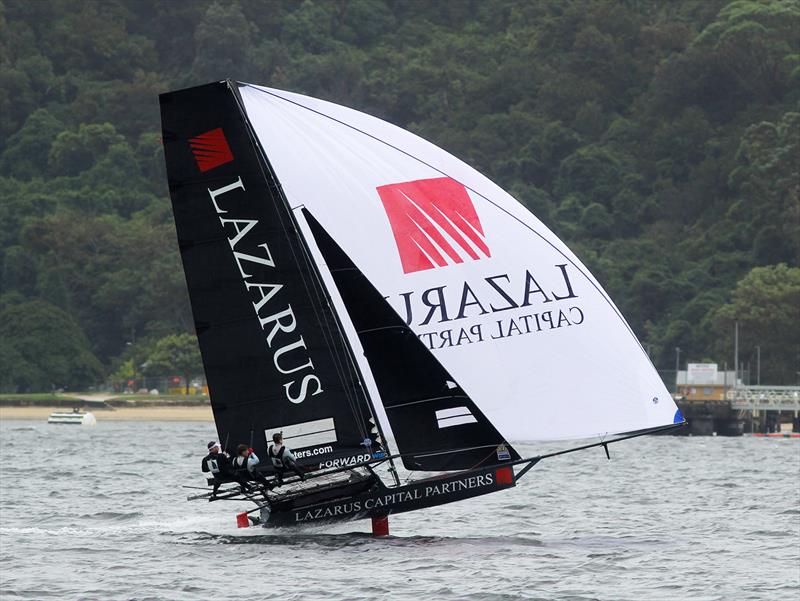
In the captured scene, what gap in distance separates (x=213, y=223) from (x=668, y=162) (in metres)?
104

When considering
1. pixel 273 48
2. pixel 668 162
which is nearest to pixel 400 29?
pixel 273 48

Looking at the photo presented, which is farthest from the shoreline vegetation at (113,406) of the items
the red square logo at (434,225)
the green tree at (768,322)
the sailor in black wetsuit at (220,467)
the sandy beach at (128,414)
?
the red square logo at (434,225)

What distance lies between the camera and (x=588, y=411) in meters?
21.9

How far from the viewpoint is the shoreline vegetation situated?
9100 cm

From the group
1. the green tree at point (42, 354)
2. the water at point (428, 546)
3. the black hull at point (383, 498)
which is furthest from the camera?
the green tree at point (42, 354)

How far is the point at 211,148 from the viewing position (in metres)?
22.1

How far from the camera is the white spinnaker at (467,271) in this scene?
22.1 meters

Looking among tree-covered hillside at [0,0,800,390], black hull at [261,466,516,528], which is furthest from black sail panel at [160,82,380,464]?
tree-covered hillside at [0,0,800,390]

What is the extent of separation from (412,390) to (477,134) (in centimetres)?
10674

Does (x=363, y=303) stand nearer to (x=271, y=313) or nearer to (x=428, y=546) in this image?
(x=271, y=313)

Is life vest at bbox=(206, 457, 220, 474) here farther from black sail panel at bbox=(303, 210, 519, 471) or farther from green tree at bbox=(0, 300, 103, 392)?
green tree at bbox=(0, 300, 103, 392)

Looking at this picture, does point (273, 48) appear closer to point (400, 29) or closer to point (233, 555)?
point (400, 29)

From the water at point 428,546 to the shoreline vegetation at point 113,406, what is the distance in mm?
52131

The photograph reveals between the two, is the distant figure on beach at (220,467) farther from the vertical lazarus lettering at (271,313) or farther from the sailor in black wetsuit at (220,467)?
the vertical lazarus lettering at (271,313)
